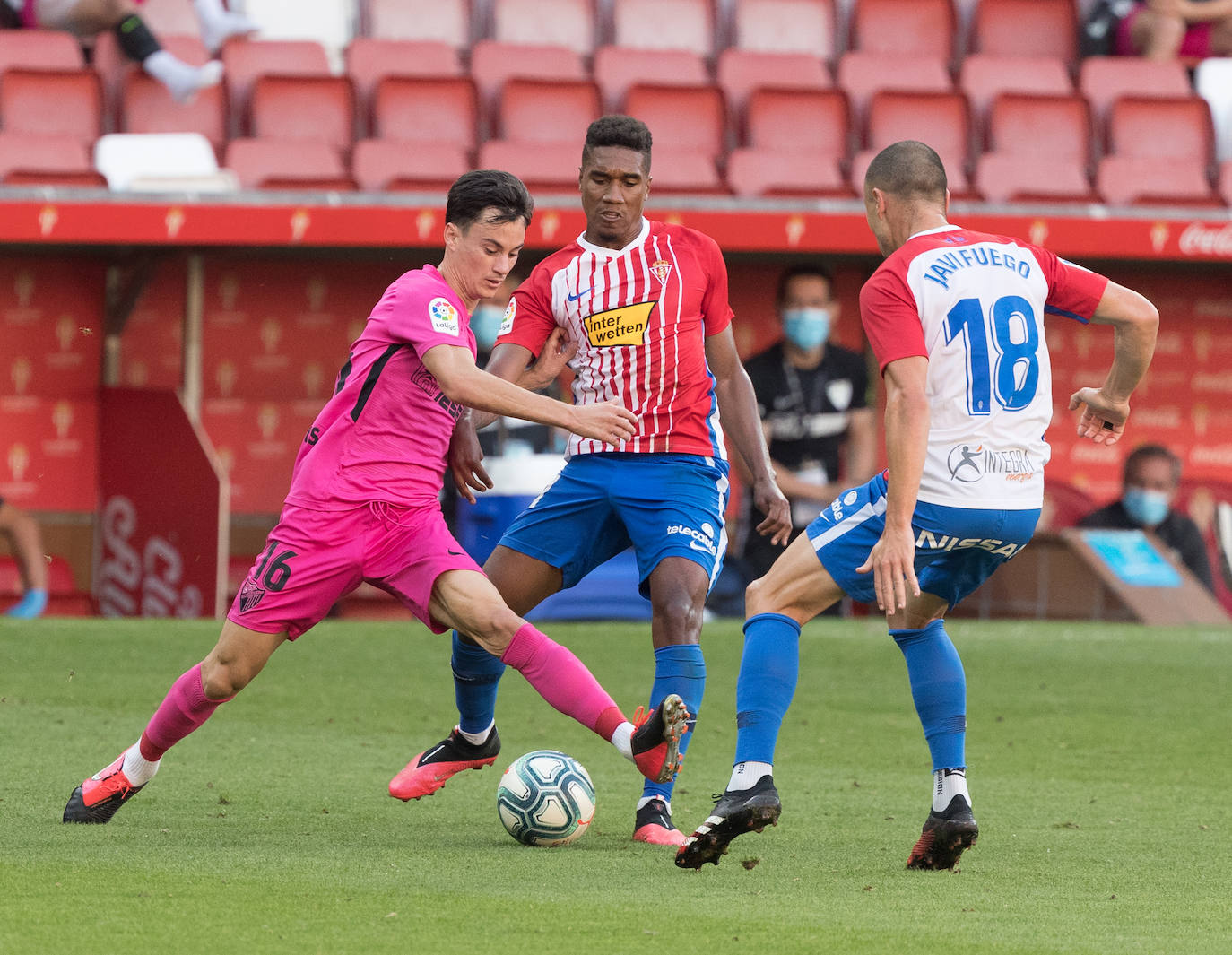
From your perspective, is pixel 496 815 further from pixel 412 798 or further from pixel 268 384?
pixel 268 384

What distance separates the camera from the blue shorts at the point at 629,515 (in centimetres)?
516

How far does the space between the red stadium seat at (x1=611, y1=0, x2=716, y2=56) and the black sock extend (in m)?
3.91

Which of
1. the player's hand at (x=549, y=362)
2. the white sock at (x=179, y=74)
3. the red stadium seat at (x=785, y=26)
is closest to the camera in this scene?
the player's hand at (x=549, y=362)

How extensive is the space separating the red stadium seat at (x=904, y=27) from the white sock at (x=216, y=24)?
5077mm

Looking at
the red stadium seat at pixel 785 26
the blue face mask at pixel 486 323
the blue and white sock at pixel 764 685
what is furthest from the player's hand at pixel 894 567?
the red stadium seat at pixel 785 26

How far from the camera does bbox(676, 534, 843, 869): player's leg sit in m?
4.19

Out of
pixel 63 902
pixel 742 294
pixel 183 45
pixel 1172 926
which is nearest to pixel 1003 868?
pixel 1172 926

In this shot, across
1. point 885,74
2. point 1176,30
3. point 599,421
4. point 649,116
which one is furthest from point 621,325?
point 1176,30

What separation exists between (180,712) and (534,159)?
799 centimetres

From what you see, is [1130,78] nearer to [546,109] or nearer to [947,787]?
[546,109]

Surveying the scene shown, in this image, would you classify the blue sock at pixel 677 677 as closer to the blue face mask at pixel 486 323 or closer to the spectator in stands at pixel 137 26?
the blue face mask at pixel 486 323

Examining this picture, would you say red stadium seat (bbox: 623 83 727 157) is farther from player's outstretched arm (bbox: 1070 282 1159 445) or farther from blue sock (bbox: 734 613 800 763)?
blue sock (bbox: 734 613 800 763)

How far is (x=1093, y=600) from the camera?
39.2 feet

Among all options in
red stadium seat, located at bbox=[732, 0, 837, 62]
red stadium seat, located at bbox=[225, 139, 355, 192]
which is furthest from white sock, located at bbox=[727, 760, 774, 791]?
red stadium seat, located at bbox=[732, 0, 837, 62]
